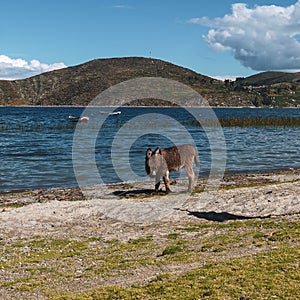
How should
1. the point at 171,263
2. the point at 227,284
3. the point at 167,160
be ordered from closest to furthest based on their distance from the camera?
1. the point at 227,284
2. the point at 171,263
3. the point at 167,160

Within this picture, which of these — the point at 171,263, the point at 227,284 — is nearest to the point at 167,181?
the point at 171,263

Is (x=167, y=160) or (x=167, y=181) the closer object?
(x=167, y=160)

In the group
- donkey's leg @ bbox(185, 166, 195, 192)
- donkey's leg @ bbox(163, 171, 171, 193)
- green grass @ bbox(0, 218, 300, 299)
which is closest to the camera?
green grass @ bbox(0, 218, 300, 299)

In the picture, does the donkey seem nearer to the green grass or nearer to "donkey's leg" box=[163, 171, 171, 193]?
"donkey's leg" box=[163, 171, 171, 193]

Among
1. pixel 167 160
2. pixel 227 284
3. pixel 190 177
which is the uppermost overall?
pixel 167 160

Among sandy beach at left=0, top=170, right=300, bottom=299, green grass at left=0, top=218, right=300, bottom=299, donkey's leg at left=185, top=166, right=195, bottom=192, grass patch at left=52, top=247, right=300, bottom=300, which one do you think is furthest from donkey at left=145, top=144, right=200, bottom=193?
grass patch at left=52, top=247, right=300, bottom=300

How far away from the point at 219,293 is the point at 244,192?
13227mm

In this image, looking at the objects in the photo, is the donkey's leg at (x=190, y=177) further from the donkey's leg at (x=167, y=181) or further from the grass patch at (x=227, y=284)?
the grass patch at (x=227, y=284)

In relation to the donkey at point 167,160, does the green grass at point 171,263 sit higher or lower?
lower

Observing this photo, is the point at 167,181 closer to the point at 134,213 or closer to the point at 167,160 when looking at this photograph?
the point at 167,160

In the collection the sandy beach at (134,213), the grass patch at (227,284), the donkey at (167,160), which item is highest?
the donkey at (167,160)

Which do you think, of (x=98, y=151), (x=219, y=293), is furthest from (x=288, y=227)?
(x=98, y=151)

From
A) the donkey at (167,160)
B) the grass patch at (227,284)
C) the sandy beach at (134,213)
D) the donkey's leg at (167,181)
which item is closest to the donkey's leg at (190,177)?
the donkey at (167,160)

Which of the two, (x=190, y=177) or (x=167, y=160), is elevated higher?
(x=167, y=160)
